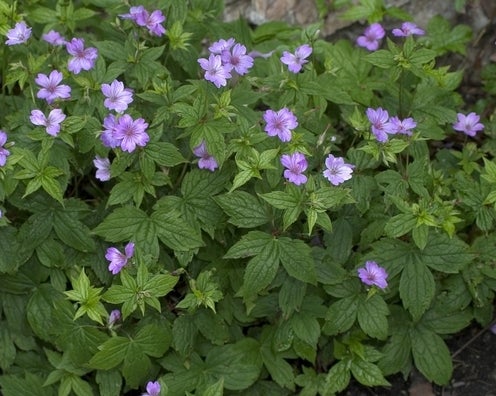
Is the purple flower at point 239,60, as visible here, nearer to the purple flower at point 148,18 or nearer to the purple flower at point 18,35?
the purple flower at point 148,18

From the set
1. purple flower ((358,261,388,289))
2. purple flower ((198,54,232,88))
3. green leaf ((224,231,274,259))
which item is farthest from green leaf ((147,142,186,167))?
purple flower ((358,261,388,289))

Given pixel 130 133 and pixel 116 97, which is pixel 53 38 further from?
pixel 130 133

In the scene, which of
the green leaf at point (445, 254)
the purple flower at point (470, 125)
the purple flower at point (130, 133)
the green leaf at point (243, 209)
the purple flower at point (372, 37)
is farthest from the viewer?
the purple flower at point (372, 37)

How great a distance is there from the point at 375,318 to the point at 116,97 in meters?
1.50

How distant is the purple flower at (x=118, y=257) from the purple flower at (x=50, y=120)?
1.85 feet

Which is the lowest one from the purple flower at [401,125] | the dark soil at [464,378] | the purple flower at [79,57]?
the dark soil at [464,378]

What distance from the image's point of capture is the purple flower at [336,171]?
140 inches

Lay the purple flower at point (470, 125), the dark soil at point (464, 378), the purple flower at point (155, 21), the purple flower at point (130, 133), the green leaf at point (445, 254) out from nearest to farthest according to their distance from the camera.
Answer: the purple flower at point (130, 133)
the green leaf at point (445, 254)
the purple flower at point (155, 21)
the dark soil at point (464, 378)
the purple flower at point (470, 125)

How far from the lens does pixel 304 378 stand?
3959 mm

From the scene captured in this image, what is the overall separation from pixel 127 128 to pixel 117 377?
1.14m

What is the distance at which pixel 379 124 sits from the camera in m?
3.72

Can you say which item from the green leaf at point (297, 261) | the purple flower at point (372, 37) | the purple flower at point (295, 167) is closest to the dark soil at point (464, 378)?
the green leaf at point (297, 261)

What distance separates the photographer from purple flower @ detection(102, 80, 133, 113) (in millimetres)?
3594

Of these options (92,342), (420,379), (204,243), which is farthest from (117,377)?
(420,379)
